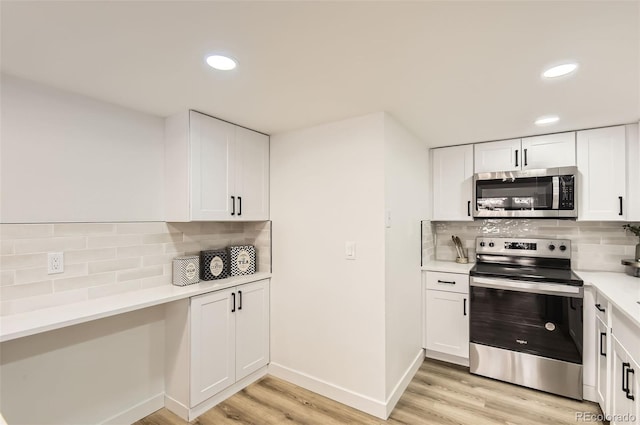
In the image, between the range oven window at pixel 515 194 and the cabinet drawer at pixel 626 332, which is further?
the range oven window at pixel 515 194

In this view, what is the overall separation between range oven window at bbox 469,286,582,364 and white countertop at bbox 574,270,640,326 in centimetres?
22

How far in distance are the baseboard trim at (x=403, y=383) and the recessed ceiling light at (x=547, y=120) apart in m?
2.33

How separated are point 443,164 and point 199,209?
2531 mm

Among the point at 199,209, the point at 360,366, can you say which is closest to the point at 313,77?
the point at 199,209

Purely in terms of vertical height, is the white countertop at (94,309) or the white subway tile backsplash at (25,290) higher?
the white subway tile backsplash at (25,290)

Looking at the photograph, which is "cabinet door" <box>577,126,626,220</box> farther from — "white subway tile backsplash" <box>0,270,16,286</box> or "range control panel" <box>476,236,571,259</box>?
"white subway tile backsplash" <box>0,270,16,286</box>

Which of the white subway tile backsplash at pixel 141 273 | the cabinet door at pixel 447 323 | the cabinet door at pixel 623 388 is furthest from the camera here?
the cabinet door at pixel 447 323

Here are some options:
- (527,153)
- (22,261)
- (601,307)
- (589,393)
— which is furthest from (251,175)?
(589,393)

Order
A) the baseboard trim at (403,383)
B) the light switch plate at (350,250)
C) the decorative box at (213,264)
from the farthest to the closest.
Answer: the decorative box at (213,264), the light switch plate at (350,250), the baseboard trim at (403,383)

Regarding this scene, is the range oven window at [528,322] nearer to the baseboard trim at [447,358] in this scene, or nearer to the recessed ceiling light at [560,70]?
the baseboard trim at [447,358]

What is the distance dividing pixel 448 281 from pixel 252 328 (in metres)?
1.91

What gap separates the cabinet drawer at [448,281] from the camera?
2963 mm

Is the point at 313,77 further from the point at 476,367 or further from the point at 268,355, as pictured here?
the point at 476,367

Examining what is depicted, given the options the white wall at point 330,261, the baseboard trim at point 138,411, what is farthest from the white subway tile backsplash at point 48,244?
the white wall at point 330,261
